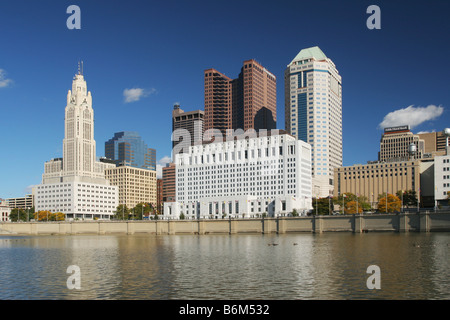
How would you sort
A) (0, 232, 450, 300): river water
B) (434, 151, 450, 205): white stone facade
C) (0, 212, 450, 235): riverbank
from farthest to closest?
1. (434, 151, 450, 205): white stone facade
2. (0, 212, 450, 235): riverbank
3. (0, 232, 450, 300): river water

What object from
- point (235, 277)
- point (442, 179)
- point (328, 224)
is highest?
point (442, 179)

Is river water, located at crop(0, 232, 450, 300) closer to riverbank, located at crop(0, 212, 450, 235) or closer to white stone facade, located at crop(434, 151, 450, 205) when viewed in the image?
riverbank, located at crop(0, 212, 450, 235)

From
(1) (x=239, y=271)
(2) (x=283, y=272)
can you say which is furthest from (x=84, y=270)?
(2) (x=283, y=272)

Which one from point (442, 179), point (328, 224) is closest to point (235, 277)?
point (328, 224)

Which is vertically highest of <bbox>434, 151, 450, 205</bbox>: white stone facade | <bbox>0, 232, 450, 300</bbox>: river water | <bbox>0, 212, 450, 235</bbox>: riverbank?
<bbox>434, 151, 450, 205</bbox>: white stone facade

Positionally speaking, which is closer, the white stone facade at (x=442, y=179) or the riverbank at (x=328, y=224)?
the riverbank at (x=328, y=224)

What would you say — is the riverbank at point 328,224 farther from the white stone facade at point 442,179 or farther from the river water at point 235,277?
the river water at point 235,277

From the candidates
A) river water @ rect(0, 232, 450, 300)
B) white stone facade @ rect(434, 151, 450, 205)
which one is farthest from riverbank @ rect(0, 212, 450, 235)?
river water @ rect(0, 232, 450, 300)

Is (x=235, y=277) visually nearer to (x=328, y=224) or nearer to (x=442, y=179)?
(x=328, y=224)

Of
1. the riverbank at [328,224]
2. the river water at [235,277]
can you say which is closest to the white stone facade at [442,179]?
the riverbank at [328,224]

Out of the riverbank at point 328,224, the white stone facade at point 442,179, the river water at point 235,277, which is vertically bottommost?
the riverbank at point 328,224

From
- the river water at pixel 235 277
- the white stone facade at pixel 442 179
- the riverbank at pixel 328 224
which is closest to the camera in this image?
the river water at pixel 235 277

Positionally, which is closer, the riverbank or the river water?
the river water
